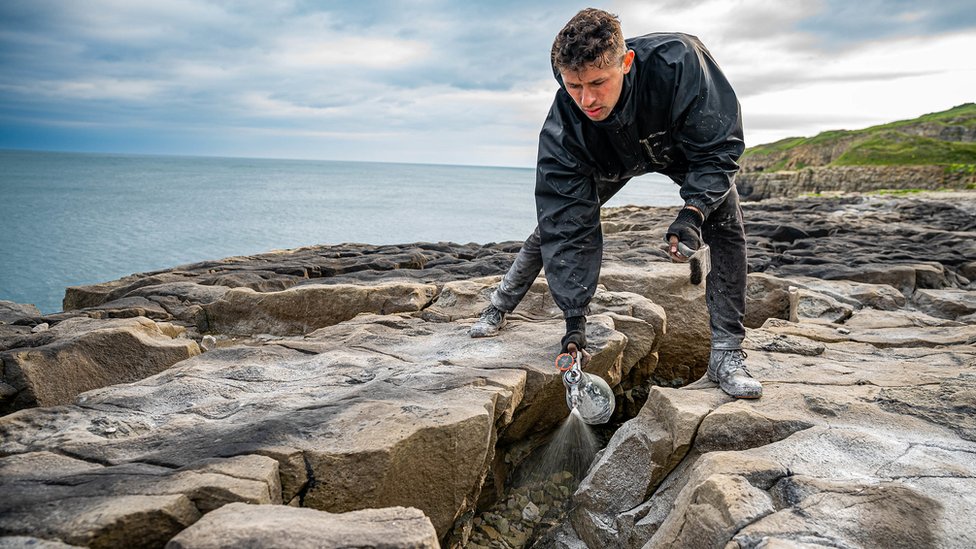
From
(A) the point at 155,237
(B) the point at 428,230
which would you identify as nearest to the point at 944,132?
(B) the point at 428,230

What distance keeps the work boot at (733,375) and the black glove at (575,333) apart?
92 centimetres

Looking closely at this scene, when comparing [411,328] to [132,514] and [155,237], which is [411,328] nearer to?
[132,514]

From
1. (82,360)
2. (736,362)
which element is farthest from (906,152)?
(82,360)

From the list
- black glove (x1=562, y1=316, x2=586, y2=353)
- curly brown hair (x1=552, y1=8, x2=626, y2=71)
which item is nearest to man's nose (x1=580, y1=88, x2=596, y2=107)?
curly brown hair (x1=552, y1=8, x2=626, y2=71)

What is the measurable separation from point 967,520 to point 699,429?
132cm

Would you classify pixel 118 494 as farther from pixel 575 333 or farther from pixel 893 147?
pixel 893 147

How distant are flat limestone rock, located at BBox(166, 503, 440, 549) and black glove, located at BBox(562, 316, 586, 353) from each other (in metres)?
1.91

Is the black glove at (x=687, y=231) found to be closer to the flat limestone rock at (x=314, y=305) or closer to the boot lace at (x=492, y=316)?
the boot lace at (x=492, y=316)

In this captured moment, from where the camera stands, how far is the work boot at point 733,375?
403 centimetres

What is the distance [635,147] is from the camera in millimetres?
4059

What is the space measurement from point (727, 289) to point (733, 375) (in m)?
0.59

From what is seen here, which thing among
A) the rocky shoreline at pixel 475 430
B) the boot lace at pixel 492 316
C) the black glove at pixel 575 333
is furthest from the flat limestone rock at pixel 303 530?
the boot lace at pixel 492 316

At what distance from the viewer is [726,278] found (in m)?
4.35

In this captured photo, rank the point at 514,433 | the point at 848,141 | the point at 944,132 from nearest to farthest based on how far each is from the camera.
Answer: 1. the point at 514,433
2. the point at 944,132
3. the point at 848,141
